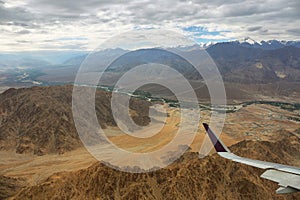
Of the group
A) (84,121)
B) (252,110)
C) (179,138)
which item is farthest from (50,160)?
(252,110)

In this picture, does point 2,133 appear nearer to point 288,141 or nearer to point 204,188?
point 204,188

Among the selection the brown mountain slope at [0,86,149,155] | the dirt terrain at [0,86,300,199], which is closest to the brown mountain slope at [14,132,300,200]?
the dirt terrain at [0,86,300,199]

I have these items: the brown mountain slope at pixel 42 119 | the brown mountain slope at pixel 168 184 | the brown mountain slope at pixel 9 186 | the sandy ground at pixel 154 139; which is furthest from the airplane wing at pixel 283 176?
the brown mountain slope at pixel 42 119

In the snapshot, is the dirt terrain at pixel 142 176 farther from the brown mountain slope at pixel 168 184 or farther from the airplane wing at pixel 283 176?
the airplane wing at pixel 283 176

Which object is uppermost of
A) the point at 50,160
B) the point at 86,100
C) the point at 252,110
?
the point at 86,100

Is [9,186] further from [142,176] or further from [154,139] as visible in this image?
[154,139]

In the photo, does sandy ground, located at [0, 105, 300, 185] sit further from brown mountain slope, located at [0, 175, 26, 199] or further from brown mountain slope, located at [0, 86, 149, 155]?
brown mountain slope, located at [0, 86, 149, 155]
